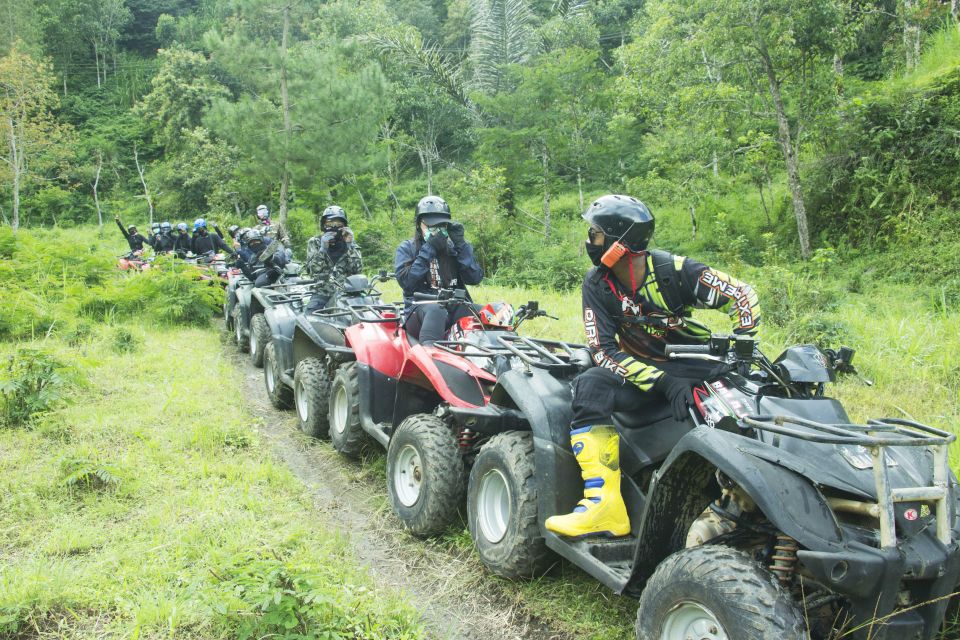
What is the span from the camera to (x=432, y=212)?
6.00 metres

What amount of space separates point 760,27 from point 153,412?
1117 centimetres

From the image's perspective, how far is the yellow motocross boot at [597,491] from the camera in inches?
124

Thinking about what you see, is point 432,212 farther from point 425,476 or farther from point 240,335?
point 240,335

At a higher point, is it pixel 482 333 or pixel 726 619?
pixel 482 333

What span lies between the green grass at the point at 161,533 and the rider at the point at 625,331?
3.64 feet

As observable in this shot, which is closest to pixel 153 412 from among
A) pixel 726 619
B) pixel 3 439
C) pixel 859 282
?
pixel 3 439

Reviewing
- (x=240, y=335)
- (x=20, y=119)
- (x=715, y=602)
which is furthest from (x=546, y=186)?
(x=20, y=119)

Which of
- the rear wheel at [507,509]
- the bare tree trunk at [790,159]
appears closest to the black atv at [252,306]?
the rear wheel at [507,509]

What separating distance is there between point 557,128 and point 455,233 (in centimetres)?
1311

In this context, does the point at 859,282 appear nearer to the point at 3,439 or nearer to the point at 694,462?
the point at 694,462

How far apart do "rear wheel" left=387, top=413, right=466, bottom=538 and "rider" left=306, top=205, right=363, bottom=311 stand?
12.1ft

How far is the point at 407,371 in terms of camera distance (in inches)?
202

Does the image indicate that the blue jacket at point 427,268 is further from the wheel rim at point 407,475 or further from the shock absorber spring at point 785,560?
the shock absorber spring at point 785,560

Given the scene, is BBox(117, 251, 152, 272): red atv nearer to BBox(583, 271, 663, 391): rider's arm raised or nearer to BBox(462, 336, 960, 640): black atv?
BBox(583, 271, 663, 391): rider's arm raised
